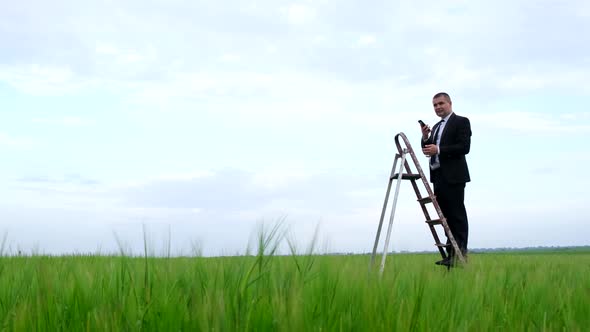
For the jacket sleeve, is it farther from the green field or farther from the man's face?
the green field

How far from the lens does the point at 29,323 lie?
1.95m

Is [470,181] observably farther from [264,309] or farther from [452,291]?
[264,309]

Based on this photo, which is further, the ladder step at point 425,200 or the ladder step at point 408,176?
the ladder step at point 425,200

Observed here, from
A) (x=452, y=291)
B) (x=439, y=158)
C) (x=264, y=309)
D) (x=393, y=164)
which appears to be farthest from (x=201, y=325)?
(x=439, y=158)

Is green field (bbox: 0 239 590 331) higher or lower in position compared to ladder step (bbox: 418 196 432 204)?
lower

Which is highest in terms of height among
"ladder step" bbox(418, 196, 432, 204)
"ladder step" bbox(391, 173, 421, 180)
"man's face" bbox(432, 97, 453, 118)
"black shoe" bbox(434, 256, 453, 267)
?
"man's face" bbox(432, 97, 453, 118)

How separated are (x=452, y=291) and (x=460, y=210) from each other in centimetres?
450

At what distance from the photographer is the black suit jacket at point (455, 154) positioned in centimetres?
720

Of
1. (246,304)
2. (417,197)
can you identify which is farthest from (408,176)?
(246,304)

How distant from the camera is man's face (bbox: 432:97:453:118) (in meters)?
7.35

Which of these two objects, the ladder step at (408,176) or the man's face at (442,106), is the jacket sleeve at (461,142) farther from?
the ladder step at (408,176)

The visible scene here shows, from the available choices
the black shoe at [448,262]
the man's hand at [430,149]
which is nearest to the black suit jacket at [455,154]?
the man's hand at [430,149]

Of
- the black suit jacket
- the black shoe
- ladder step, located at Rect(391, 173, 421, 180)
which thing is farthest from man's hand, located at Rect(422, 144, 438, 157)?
the black shoe

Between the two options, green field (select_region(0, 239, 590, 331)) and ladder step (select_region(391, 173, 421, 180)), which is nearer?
green field (select_region(0, 239, 590, 331))
